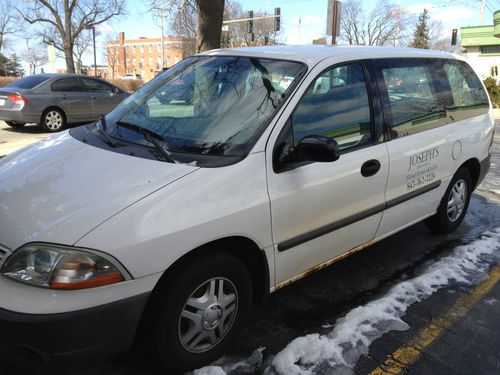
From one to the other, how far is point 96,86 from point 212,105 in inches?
411

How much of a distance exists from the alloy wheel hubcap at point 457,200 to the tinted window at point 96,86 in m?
10.1

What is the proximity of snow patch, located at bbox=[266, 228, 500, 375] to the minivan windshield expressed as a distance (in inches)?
47.8

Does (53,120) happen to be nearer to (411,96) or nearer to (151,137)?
(151,137)

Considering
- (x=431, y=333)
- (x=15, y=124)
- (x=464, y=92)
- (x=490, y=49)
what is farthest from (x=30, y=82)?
(x=490, y=49)

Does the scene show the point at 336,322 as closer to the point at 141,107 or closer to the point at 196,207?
the point at 196,207

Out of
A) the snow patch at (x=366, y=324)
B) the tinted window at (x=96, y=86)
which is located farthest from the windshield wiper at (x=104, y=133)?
the tinted window at (x=96, y=86)

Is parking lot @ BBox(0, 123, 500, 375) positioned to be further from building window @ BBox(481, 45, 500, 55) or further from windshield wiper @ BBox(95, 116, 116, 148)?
building window @ BBox(481, 45, 500, 55)

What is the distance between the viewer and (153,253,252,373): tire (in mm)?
2355

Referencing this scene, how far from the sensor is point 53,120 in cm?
1156

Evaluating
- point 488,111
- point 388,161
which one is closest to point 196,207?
point 388,161

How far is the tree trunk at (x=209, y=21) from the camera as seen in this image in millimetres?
8984

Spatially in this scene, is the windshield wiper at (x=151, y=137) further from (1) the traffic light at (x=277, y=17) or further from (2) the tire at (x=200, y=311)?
(1) the traffic light at (x=277, y=17)

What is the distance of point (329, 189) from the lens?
3.02 metres

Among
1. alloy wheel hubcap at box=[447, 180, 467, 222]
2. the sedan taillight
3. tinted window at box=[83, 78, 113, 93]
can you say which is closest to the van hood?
alloy wheel hubcap at box=[447, 180, 467, 222]
